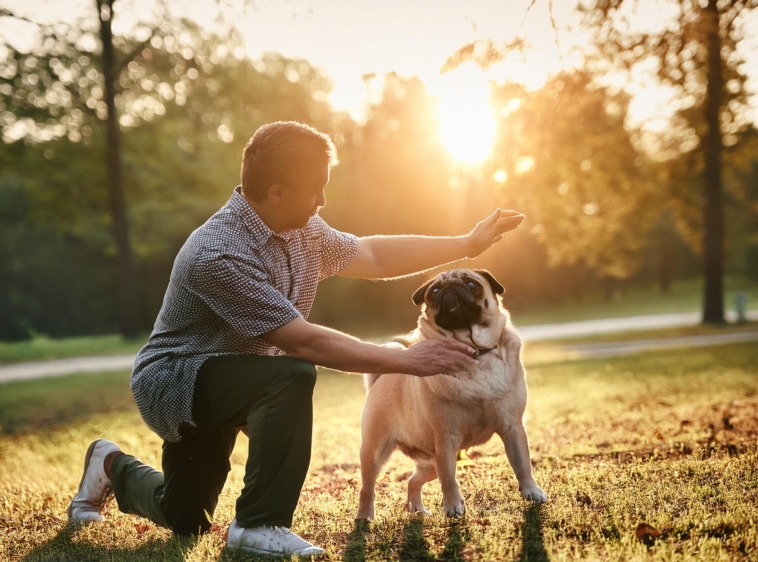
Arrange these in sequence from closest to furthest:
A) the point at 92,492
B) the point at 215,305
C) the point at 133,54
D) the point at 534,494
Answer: the point at 215,305 < the point at 534,494 < the point at 92,492 < the point at 133,54

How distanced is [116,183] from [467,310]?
57.9 ft

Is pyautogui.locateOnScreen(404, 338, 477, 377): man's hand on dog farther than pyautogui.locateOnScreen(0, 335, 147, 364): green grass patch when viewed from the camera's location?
No

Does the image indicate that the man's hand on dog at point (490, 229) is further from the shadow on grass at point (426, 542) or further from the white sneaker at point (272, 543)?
the white sneaker at point (272, 543)

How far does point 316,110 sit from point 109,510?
1007 inches

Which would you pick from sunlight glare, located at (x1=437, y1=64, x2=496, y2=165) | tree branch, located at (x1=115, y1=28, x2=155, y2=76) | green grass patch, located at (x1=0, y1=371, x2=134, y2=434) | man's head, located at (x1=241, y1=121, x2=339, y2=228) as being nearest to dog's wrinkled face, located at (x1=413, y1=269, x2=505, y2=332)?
man's head, located at (x1=241, y1=121, x2=339, y2=228)

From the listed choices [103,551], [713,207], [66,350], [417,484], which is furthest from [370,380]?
[66,350]

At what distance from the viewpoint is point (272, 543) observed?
10.6 feet

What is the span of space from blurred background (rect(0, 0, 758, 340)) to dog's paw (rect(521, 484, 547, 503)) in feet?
11.4

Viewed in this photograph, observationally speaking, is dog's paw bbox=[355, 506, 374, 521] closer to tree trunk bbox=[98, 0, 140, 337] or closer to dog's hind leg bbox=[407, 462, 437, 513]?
dog's hind leg bbox=[407, 462, 437, 513]

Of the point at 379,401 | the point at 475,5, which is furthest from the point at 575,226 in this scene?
the point at 379,401

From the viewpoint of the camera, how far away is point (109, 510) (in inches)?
181

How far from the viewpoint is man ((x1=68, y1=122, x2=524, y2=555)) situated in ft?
10.9

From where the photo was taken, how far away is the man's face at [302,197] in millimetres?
3596

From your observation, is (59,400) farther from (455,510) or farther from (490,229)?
(455,510)
